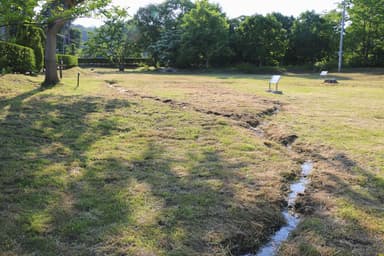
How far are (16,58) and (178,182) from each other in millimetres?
11199

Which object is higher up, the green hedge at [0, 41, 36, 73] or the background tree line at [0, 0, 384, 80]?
the background tree line at [0, 0, 384, 80]

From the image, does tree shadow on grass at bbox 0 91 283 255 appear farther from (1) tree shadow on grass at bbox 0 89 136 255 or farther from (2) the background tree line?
(2) the background tree line

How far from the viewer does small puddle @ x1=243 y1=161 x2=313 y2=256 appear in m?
2.64

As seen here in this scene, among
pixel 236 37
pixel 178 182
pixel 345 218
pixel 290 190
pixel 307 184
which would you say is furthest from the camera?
pixel 236 37

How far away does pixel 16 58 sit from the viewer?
40.9 ft

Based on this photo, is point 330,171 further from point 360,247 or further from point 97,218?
point 97,218

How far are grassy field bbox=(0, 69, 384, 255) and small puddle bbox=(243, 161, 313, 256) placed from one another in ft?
0.21

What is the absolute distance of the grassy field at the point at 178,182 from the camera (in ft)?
8.32

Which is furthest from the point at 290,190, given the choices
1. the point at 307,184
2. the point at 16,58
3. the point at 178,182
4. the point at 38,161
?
the point at 16,58

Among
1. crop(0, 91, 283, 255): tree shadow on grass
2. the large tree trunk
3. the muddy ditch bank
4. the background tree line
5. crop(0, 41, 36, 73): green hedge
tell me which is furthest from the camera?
the background tree line

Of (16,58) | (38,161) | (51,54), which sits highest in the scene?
(51,54)

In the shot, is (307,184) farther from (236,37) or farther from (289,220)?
(236,37)

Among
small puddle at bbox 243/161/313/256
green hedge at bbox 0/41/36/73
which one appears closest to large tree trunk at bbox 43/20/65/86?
green hedge at bbox 0/41/36/73

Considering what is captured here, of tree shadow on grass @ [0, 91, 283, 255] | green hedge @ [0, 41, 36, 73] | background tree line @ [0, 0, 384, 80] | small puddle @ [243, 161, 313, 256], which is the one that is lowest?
small puddle @ [243, 161, 313, 256]
